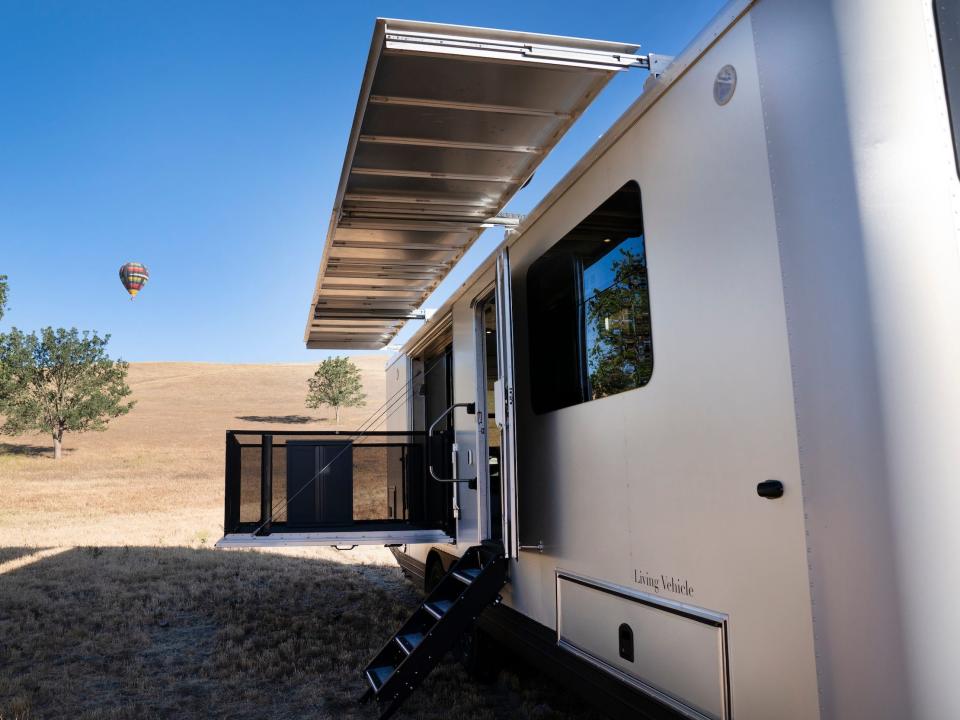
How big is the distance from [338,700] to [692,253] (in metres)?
3.52

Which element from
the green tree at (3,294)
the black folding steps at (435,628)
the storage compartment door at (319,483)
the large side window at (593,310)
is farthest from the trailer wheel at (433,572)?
the green tree at (3,294)

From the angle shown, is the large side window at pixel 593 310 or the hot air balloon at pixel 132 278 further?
the hot air balloon at pixel 132 278

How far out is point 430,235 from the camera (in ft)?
18.5

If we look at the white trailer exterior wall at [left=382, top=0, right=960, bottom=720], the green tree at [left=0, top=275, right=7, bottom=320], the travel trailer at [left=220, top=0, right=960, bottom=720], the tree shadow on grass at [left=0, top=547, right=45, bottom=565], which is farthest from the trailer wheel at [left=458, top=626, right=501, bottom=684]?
the green tree at [left=0, top=275, right=7, bottom=320]

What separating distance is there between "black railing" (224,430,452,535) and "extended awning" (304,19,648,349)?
54.1 inches

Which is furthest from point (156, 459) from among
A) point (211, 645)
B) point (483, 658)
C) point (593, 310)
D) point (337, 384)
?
point (593, 310)

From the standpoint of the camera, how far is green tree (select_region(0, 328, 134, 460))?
32031 millimetres

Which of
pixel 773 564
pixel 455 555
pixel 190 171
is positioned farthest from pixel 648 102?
pixel 190 171

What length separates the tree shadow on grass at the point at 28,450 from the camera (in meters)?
34.7

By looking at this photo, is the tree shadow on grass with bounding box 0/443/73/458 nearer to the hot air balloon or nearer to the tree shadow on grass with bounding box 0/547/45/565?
the hot air balloon

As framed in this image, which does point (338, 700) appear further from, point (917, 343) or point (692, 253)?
point (917, 343)

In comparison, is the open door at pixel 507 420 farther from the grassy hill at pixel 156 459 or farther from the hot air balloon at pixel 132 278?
the hot air balloon at pixel 132 278

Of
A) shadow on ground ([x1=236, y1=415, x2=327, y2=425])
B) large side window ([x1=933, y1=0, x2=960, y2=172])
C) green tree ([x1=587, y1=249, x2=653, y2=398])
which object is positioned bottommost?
green tree ([x1=587, y1=249, x2=653, y2=398])

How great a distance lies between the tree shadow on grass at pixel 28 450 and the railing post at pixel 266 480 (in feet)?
108
